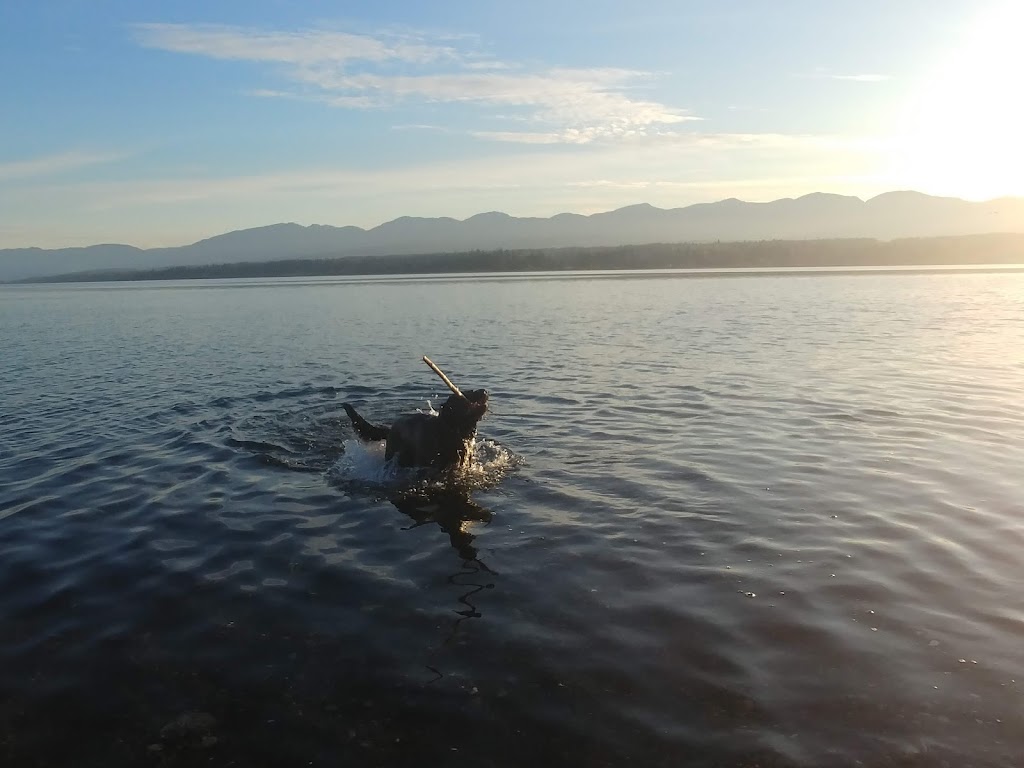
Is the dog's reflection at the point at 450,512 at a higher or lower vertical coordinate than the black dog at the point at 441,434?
lower

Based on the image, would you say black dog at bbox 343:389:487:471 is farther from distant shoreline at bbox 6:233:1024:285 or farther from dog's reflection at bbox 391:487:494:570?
distant shoreline at bbox 6:233:1024:285

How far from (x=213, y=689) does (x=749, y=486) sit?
8794 mm

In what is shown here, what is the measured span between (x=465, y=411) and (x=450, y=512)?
7.54 feet

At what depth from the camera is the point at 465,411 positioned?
13.7 metres

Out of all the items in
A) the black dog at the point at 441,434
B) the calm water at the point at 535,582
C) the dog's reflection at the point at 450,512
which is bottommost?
the dog's reflection at the point at 450,512

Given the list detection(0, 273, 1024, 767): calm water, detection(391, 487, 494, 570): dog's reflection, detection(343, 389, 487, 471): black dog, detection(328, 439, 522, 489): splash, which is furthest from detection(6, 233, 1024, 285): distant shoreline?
detection(391, 487, 494, 570): dog's reflection

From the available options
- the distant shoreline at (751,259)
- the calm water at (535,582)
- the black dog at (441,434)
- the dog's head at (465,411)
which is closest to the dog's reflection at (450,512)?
the calm water at (535,582)

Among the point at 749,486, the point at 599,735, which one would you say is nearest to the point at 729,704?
the point at 599,735

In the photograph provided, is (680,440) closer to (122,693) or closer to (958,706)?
(958,706)

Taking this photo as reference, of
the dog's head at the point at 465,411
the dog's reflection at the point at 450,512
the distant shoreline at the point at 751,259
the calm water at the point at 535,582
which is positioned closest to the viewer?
the calm water at the point at 535,582

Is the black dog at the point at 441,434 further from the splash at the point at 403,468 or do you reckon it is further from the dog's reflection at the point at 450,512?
the dog's reflection at the point at 450,512

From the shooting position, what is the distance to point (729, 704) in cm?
650

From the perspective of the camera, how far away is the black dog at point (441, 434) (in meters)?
13.8

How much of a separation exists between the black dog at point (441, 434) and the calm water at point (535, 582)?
63 centimetres
